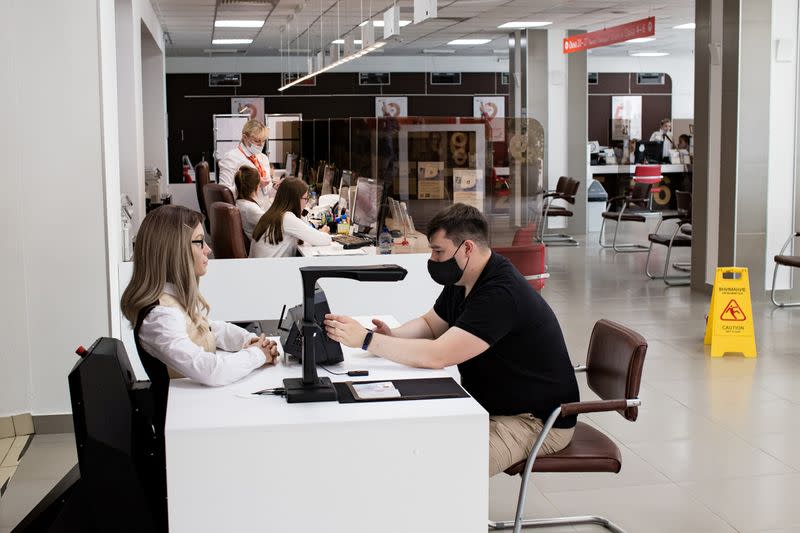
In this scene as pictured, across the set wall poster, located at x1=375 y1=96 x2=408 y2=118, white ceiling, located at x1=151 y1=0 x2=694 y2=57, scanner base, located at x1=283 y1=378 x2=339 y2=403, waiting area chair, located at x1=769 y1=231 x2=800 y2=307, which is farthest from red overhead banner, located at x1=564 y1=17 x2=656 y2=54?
wall poster, located at x1=375 y1=96 x2=408 y2=118

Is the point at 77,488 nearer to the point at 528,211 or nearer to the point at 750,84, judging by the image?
the point at 528,211

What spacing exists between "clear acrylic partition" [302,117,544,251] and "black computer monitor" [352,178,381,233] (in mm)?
56

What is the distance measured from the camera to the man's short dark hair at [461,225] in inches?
131

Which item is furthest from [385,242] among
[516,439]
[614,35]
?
[614,35]

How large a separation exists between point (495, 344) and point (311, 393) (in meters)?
0.74

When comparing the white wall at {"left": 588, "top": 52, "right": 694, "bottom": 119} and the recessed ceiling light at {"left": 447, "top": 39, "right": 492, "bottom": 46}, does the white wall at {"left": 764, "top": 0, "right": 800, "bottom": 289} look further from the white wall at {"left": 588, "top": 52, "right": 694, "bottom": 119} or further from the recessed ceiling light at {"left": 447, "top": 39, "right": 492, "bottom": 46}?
the white wall at {"left": 588, "top": 52, "right": 694, "bottom": 119}

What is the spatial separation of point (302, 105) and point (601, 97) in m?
6.70

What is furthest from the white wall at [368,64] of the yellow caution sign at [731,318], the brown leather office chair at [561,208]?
the yellow caution sign at [731,318]

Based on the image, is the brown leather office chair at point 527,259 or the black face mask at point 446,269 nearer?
the black face mask at point 446,269

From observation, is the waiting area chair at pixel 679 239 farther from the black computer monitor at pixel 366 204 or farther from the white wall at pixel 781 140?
the black computer monitor at pixel 366 204

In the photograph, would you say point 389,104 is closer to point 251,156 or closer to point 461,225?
point 251,156

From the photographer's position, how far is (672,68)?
22234 millimetres

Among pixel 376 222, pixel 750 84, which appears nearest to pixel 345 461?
pixel 376 222

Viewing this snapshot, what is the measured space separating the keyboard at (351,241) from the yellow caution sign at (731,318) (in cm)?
237
